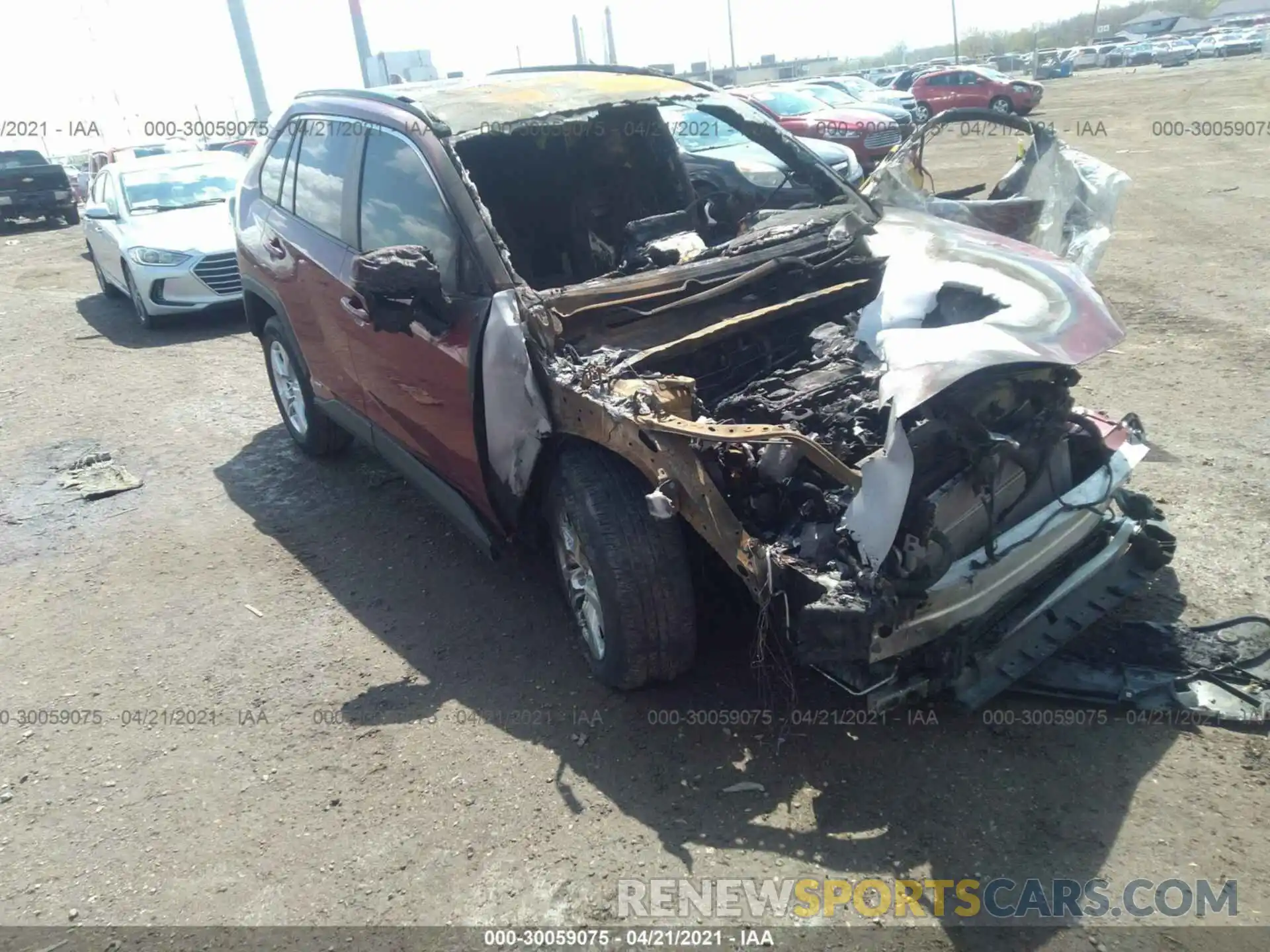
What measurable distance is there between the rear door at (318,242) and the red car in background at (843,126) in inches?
470

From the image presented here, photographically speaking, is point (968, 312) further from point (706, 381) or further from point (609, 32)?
point (609, 32)

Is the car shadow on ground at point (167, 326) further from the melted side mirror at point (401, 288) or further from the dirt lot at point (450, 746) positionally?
the melted side mirror at point (401, 288)

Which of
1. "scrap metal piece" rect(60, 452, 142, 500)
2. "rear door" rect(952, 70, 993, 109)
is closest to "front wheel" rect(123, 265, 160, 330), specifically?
"scrap metal piece" rect(60, 452, 142, 500)

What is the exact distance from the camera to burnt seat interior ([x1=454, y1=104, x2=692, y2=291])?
4598 mm

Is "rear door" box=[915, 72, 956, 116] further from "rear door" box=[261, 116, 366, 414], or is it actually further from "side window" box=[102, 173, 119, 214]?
"rear door" box=[261, 116, 366, 414]

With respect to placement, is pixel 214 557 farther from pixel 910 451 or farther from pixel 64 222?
pixel 64 222

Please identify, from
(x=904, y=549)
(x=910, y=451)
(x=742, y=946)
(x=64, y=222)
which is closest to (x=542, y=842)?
(x=742, y=946)

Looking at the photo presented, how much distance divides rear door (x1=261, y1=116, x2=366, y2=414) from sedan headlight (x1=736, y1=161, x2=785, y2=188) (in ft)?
6.52

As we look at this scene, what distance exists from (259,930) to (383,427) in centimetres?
239

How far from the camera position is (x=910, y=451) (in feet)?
8.57

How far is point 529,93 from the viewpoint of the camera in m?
4.29

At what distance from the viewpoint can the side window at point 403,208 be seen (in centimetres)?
368

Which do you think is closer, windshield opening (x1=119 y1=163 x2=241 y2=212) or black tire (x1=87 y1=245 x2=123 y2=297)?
windshield opening (x1=119 y1=163 x2=241 y2=212)

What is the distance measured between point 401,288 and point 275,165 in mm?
2588
